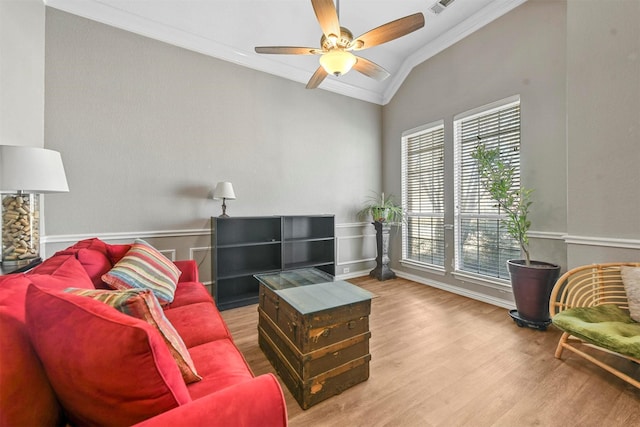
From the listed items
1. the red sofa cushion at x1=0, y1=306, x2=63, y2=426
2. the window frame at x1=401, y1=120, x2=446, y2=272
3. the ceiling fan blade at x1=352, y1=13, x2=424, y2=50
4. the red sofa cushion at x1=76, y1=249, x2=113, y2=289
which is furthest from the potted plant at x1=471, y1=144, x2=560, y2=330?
the red sofa cushion at x1=76, y1=249, x2=113, y2=289

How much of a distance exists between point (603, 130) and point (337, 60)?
7.79 feet

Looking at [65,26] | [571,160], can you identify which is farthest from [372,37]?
[65,26]

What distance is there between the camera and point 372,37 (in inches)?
77.9

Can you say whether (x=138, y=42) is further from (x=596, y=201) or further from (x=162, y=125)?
(x=596, y=201)

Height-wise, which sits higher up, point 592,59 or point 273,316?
point 592,59

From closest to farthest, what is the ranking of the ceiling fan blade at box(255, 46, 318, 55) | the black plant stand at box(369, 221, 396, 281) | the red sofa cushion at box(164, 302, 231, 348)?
the red sofa cushion at box(164, 302, 231, 348), the ceiling fan blade at box(255, 46, 318, 55), the black plant stand at box(369, 221, 396, 281)

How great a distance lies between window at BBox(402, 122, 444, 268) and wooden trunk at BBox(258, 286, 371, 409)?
105 inches

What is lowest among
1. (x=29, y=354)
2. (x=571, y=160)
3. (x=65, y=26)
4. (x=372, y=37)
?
(x=29, y=354)

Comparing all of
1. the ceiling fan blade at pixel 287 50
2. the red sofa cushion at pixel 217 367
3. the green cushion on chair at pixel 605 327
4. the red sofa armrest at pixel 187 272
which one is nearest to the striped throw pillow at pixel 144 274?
the red sofa armrest at pixel 187 272

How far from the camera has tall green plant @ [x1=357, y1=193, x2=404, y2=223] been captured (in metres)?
4.27

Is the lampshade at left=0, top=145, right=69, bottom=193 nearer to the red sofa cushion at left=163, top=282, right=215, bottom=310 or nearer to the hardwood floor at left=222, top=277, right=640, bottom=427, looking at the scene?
the red sofa cushion at left=163, top=282, right=215, bottom=310

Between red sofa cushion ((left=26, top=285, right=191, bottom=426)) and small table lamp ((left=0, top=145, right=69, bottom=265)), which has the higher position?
small table lamp ((left=0, top=145, right=69, bottom=265))

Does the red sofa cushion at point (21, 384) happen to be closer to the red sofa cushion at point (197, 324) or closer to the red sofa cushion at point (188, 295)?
the red sofa cushion at point (197, 324)

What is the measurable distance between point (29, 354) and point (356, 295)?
5.02ft
